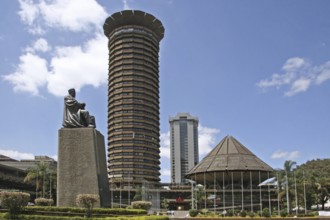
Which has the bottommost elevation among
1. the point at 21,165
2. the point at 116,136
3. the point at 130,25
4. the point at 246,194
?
the point at 246,194

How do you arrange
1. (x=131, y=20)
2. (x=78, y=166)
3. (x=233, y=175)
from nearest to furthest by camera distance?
(x=78, y=166)
(x=233, y=175)
(x=131, y=20)

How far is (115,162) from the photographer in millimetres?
127688

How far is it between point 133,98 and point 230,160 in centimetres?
4238

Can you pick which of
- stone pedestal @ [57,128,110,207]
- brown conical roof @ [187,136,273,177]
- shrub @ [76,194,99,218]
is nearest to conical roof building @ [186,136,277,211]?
brown conical roof @ [187,136,273,177]

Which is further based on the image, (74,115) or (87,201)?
(74,115)

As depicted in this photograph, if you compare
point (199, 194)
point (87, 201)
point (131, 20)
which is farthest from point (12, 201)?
point (131, 20)

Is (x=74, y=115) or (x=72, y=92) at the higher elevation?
(x=72, y=92)

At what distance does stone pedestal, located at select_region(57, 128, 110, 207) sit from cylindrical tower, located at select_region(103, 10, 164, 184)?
94.5 metres

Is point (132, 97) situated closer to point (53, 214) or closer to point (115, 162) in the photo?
point (115, 162)

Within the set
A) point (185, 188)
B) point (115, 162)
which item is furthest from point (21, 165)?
point (185, 188)

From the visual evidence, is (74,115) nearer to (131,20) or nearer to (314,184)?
(314,184)

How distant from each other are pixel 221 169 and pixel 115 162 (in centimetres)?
4188

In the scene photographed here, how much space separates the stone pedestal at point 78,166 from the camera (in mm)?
26734

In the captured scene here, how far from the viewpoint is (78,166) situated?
88.8 ft
